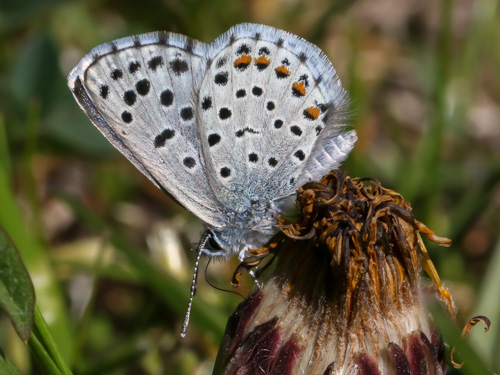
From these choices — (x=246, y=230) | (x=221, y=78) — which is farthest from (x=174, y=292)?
(x=221, y=78)

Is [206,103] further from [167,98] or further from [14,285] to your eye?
[14,285]

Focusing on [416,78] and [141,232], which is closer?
[141,232]

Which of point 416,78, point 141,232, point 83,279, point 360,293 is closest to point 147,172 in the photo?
point 360,293

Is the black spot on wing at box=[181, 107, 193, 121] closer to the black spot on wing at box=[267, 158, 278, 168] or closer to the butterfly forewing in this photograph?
the butterfly forewing

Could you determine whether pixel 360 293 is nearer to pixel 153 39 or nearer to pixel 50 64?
pixel 153 39

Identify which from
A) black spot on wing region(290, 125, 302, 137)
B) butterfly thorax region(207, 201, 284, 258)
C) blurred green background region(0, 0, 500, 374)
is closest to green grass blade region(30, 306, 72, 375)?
butterfly thorax region(207, 201, 284, 258)

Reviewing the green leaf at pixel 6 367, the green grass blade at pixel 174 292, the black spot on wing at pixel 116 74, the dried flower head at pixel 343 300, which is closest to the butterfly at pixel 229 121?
the black spot on wing at pixel 116 74
